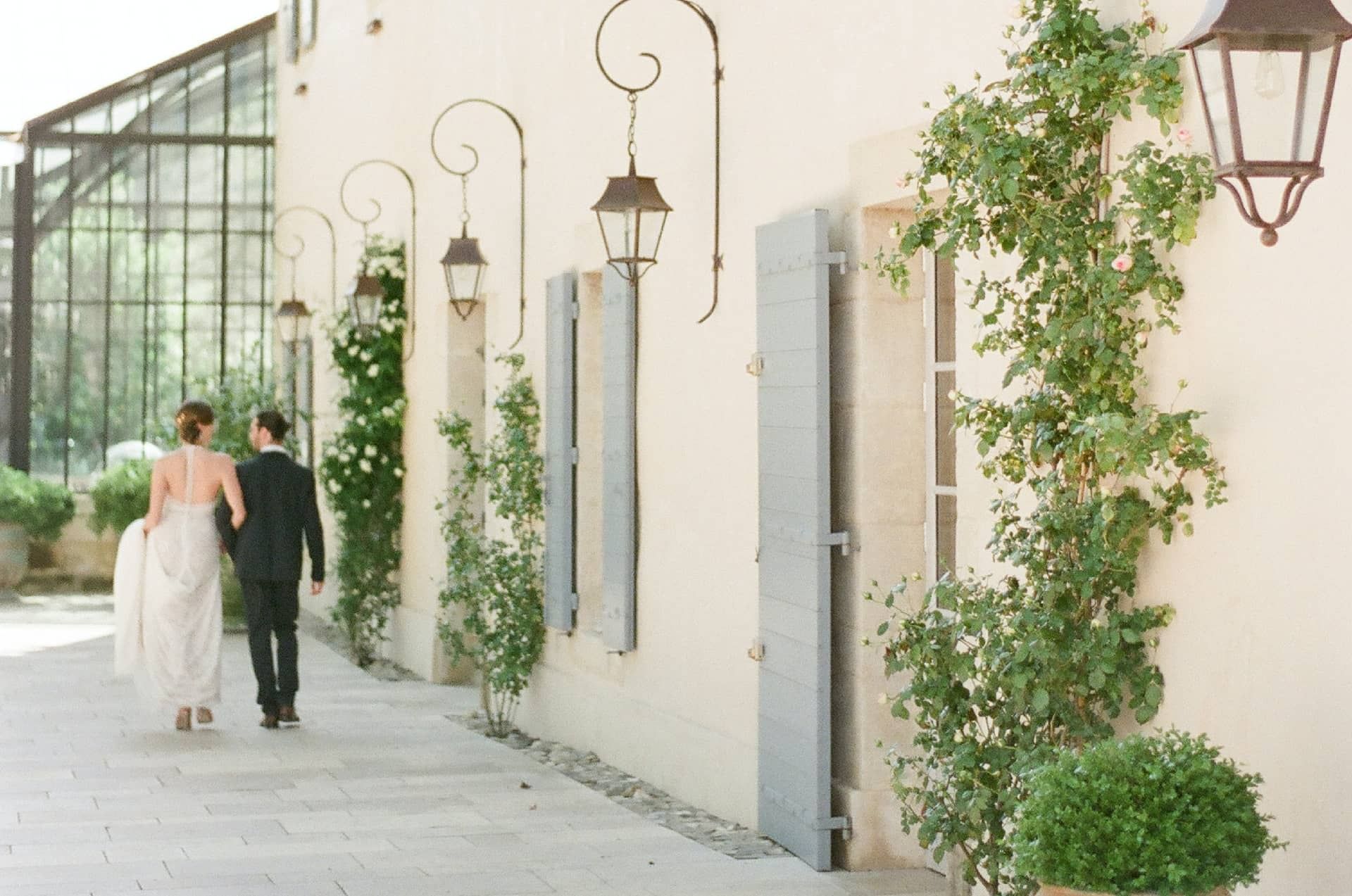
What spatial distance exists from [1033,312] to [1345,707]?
1.30m

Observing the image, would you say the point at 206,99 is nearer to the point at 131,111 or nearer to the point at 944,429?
the point at 131,111

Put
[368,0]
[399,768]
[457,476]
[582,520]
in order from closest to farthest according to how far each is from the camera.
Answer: [399,768] → [582,520] → [457,476] → [368,0]

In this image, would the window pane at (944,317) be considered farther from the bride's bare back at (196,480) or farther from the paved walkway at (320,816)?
the bride's bare back at (196,480)

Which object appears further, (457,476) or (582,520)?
(457,476)

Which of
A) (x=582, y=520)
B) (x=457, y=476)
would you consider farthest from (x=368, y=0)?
(x=582, y=520)

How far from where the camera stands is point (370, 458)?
43.7 ft

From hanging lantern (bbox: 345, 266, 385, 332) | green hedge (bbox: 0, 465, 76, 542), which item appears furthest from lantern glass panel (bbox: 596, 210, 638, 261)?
green hedge (bbox: 0, 465, 76, 542)

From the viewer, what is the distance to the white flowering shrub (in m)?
13.2

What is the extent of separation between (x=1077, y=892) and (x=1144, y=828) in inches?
7.0

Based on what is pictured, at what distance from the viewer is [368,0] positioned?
14.5 m

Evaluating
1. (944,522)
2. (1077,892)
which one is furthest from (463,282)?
(1077,892)

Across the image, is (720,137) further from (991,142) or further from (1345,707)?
(1345,707)

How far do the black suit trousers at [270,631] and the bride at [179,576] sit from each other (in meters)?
0.19

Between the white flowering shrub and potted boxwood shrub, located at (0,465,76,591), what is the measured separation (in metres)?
5.74
